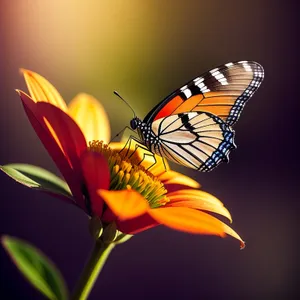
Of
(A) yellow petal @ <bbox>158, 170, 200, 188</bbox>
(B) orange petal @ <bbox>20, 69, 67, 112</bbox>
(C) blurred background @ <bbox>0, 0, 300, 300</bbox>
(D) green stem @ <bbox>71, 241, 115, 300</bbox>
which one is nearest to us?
(D) green stem @ <bbox>71, 241, 115, 300</bbox>

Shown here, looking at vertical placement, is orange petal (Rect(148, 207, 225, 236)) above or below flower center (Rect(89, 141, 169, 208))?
above

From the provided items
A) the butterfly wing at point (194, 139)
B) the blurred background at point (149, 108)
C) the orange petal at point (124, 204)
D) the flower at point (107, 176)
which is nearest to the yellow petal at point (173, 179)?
the flower at point (107, 176)

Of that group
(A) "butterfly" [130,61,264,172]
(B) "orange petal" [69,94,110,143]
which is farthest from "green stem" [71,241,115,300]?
(A) "butterfly" [130,61,264,172]

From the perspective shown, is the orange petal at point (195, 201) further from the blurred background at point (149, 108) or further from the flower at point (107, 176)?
the blurred background at point (149, 108)

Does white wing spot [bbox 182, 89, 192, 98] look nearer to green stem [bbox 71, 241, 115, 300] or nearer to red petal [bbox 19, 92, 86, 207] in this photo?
red petal [bbox 19, 92, 86, 207]

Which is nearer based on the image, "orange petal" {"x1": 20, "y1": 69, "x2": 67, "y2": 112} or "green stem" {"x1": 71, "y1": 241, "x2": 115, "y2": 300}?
"green stem" {"x1": 71, "y1": 241, "x2": 115, "y2": 300}

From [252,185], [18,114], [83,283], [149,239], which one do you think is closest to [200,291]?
[149,239]
